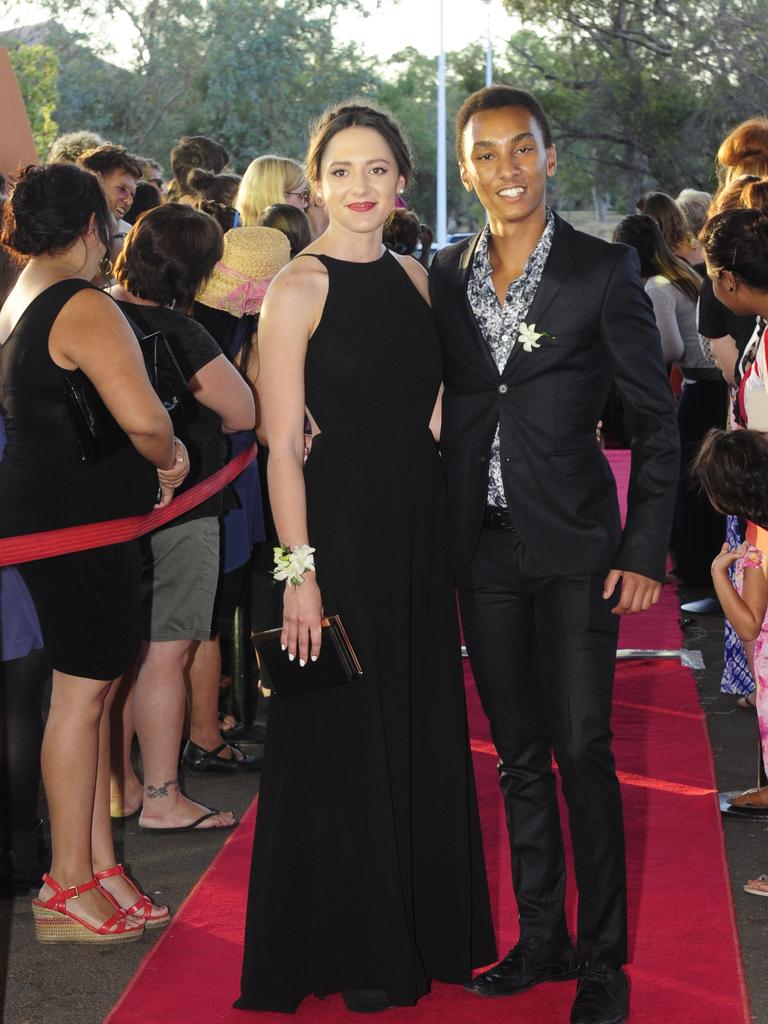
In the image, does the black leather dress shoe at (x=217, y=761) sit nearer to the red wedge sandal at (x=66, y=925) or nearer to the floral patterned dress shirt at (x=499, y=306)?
the red wedge sandal at (x=66, y=925)

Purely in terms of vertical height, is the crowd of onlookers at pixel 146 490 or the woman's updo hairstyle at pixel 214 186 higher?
the woman's updo hairstyle at pixel 214 186

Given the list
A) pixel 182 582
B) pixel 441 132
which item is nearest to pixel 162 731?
pixel 182 582

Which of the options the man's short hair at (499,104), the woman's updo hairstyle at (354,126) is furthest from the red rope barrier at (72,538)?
the man's short hair at (499,104)

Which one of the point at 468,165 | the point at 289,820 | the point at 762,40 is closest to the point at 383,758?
the point at 289,820

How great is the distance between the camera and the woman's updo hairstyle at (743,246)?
5.16 meters

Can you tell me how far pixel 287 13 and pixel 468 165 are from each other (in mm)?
47177

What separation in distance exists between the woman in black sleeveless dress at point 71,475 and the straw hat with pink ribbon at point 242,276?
143 centimetres

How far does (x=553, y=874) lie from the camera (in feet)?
12.8

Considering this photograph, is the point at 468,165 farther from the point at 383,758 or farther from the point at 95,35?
the point at 95,35

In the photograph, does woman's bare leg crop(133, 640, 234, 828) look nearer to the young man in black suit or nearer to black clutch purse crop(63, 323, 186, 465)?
black clutch purse crop(63, 323, 186, 465)

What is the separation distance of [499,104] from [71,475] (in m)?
1.56

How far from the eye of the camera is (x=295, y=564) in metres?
3.66

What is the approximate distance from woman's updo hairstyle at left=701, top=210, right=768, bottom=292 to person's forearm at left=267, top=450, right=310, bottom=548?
7.29 ft

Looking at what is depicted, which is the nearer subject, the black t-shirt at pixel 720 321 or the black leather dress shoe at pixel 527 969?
the black leather dress shoe at pixel 527 969
